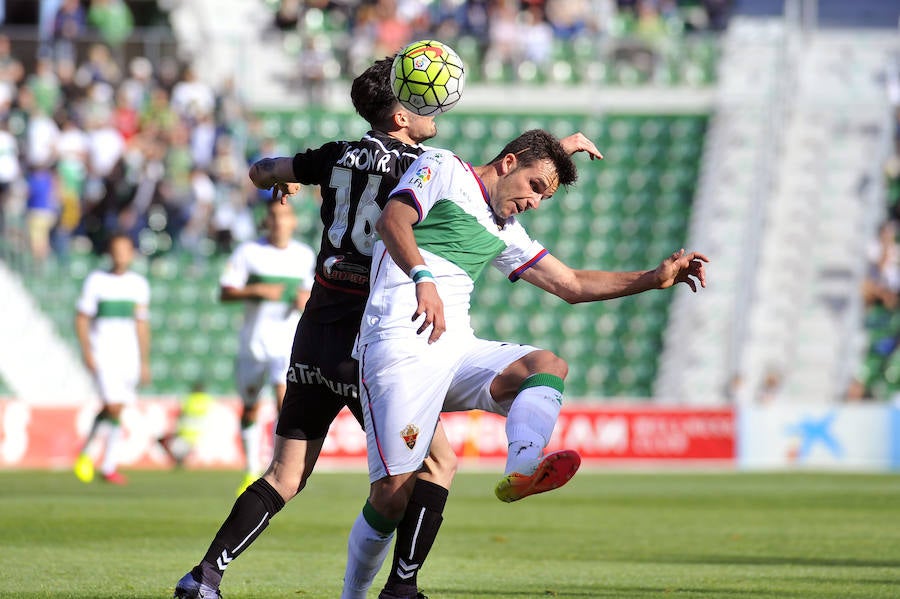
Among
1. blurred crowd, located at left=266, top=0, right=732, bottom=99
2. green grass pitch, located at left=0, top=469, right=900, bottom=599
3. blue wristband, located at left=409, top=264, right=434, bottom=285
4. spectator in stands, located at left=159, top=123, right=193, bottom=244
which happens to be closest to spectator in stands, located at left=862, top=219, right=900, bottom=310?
blurred crowd, located at left=266, top=0, right=732, bottom=99

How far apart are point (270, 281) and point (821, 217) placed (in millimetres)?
16008

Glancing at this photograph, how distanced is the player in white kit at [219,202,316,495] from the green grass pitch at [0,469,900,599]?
110cm

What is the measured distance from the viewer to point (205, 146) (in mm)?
24891

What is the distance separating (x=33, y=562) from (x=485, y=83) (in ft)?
67.6

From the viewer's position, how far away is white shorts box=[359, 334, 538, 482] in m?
6.18

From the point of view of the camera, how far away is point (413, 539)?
21.3 feet

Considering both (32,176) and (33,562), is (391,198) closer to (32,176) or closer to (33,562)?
(33,562)

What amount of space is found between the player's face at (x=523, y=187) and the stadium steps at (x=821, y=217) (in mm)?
17901

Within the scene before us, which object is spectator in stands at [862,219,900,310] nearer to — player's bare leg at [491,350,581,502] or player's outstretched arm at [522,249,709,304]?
player's outstretched arm at [522,249,709,304]

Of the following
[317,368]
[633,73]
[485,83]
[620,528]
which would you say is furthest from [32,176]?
[317,368]

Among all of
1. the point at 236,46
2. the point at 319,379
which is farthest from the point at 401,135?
the point at 236,46

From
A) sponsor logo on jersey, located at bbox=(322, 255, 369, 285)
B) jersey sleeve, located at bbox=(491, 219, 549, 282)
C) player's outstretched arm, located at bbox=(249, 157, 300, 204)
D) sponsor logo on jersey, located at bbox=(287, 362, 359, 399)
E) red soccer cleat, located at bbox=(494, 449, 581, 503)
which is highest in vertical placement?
player's outstretched arm, located at bbox=(249, 157, 300, 204)

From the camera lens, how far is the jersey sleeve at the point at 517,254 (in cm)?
678

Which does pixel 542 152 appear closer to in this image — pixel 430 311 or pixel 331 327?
pixel 430 311
